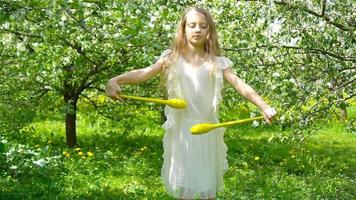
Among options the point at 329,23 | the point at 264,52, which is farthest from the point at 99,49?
the point at 329,23

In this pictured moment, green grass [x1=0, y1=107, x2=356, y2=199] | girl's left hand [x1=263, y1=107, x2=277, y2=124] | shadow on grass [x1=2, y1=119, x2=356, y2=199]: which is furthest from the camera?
shadow on grass [x1=2, y1=119, x2=356, y2=199]

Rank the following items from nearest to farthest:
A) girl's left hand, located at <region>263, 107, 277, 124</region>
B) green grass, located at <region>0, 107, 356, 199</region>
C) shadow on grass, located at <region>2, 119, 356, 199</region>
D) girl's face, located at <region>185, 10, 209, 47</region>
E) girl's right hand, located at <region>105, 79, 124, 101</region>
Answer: girl's left hand, located at <region>263, 107, 277, 124</region>, girl's right hand, located at <region>105, 79, 124, 101</region>, girl's face, located at <region>185, 10, 209, 47</region>, green grass, located at <region>0, 107, 356, 199</region>, shadow on grass, located at <region>2, 119, 356, 199</region>

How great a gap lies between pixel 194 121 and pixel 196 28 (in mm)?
527

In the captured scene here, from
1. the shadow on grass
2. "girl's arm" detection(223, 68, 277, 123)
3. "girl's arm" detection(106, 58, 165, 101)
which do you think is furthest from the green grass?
"girl's arm" detection(106, 58, 165, 101)

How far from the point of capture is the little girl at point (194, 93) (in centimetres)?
357

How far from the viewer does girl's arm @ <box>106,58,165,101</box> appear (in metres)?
3.38

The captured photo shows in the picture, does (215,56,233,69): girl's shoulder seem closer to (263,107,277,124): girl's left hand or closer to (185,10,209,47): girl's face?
(185,10,209,47): girl's face

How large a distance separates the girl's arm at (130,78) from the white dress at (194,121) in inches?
3.5

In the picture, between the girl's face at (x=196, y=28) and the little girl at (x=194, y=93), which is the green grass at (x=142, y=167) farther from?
the girl's face at (x=196, y=28)

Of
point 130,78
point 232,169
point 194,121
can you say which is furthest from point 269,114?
point 232,169

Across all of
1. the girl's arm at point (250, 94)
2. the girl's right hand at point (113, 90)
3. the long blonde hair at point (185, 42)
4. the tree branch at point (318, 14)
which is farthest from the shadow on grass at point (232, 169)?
the girl's right hand at point (113, 90)

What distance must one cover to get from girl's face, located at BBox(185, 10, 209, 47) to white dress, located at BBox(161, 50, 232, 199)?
15 cm

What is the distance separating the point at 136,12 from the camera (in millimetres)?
5199

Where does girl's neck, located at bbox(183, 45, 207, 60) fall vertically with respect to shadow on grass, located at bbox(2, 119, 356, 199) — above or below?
above
